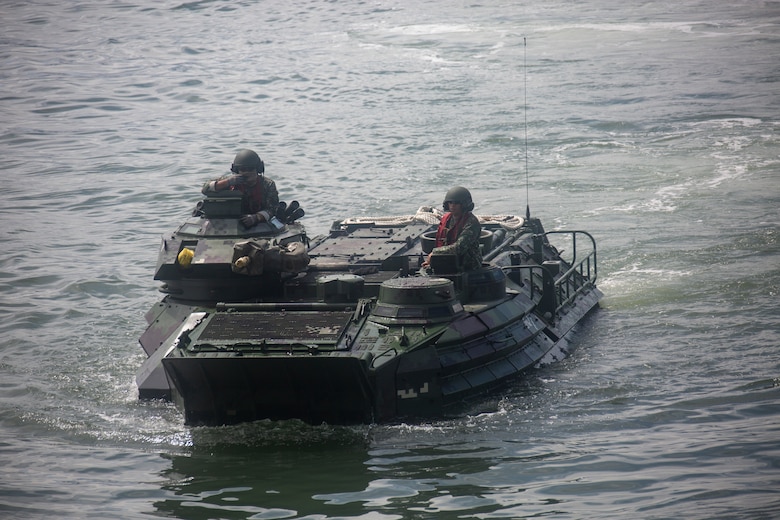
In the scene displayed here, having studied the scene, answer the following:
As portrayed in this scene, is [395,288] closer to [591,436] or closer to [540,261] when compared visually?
[591,436]

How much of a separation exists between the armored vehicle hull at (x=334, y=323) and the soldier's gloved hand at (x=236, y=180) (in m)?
0.52

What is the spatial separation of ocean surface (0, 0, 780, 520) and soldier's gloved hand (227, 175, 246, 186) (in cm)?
323

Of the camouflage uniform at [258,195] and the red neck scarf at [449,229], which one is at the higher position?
the camouflage uniform at [258,195]

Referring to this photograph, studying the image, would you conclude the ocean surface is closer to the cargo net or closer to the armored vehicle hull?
the armored vehicle hull

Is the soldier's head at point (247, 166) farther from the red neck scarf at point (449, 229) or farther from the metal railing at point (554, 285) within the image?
the metal railing at point (554, 285)

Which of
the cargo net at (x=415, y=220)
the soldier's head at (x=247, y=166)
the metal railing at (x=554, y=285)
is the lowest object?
the metal railing at (x=554, y=285)

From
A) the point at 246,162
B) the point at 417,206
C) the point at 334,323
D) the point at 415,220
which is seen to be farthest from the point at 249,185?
the point at 417,206

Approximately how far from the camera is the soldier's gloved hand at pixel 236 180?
63.5 ft

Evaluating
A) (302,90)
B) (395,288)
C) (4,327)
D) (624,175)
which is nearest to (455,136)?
(624,175)

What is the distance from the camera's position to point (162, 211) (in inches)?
1209

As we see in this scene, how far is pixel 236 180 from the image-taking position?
63.7ft

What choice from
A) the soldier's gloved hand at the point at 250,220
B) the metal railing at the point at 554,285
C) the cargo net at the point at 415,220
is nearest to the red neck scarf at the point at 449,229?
the metal railing at the point at 554,285

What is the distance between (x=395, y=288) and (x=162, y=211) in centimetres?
1570

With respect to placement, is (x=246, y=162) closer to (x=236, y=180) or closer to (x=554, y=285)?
(x=236, y=180)
